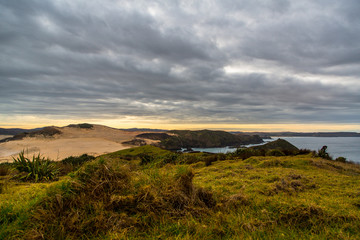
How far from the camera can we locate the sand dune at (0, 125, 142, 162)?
1497 inches

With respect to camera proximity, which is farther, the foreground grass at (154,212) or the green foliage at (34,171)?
the green foliage at (34,171)

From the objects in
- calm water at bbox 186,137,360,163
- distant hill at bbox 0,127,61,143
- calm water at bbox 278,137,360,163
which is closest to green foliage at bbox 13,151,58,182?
calm water at bbox 186,137,360,163

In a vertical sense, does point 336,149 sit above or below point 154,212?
below

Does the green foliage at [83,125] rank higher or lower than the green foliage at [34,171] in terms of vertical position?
higher

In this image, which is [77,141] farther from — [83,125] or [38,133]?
[83,125]

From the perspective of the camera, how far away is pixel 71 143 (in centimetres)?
4881

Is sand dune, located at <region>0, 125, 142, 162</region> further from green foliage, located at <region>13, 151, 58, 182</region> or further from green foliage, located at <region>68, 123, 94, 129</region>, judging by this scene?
green foliage, located at <region>13, 151, 58, 182</region>

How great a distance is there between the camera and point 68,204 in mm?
3436

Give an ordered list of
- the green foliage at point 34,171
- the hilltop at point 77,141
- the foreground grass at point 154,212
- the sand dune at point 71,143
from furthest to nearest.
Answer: the hilltop at point 77,141 < the sand dune at point 71,143 < the green foliage at point 34,171 < the foreground grass at point 154,212

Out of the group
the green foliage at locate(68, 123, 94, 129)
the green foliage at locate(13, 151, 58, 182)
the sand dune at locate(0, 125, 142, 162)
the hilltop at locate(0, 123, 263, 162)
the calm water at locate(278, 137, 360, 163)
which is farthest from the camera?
the green foliage at locate(68, 123, 94, 129)

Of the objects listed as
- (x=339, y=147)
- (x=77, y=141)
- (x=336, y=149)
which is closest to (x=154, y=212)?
(x=77, y=141)

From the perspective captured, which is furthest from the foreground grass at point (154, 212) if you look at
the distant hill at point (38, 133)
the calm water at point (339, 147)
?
the distant hill at point (38, 133)

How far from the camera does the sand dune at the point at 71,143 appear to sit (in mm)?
38016

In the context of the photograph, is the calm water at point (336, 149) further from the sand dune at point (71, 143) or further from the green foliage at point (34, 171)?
the sand dune at point (71, 143)
